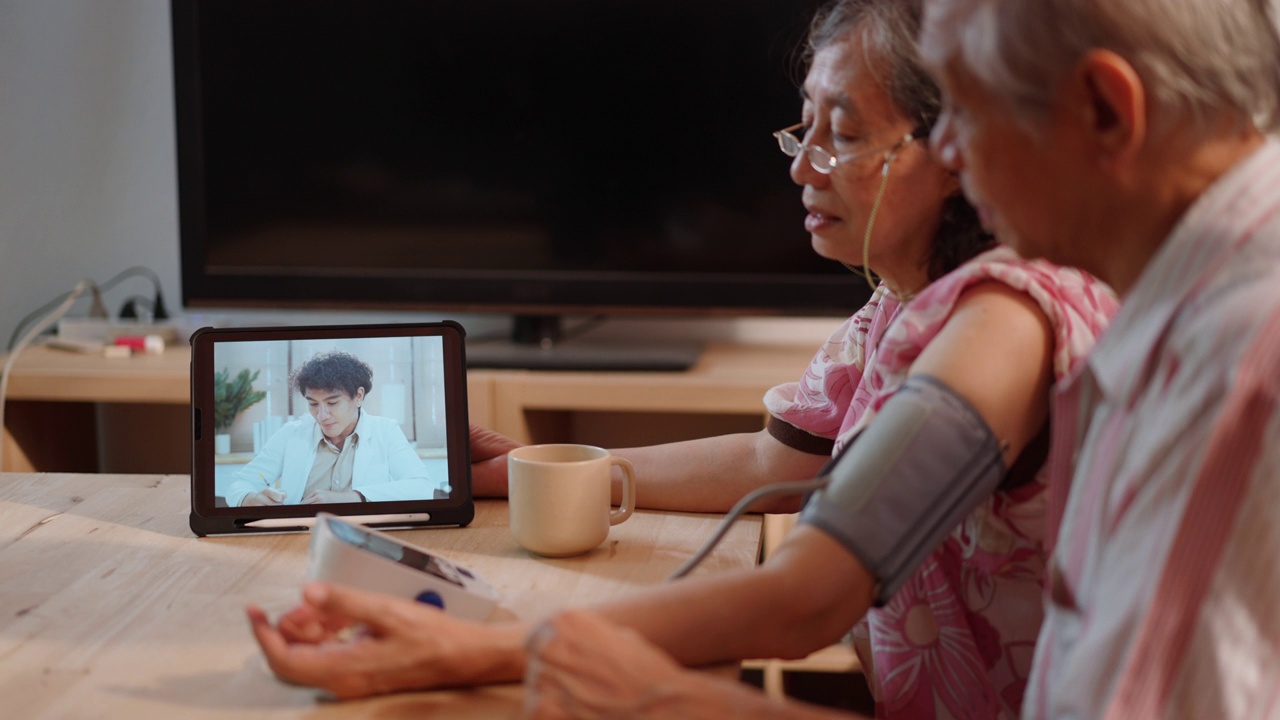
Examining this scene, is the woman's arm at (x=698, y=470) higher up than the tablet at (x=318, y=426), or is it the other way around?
the tablet at (x=318, y=426)

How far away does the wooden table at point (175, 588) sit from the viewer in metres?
0.79

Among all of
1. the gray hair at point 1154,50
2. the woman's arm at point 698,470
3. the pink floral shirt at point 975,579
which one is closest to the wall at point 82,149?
the woman's arm at point 698,470

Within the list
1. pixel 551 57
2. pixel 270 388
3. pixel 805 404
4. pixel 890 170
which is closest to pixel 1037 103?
pixel 890 170

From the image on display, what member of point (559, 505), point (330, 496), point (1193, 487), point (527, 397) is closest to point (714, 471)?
point (559, 505)

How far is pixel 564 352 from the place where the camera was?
2.54 metres

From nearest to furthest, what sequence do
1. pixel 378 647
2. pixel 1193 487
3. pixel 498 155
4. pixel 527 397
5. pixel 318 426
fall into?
pixel 1193 487, pixel 378 647, pixel 318 426, pixel 527 397, pixel 498 155

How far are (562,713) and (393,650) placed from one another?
138mm

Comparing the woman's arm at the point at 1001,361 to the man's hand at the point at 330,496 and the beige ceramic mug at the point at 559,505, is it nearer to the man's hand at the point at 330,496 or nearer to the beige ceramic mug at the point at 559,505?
the beige ceramic mug at the point at 559,505

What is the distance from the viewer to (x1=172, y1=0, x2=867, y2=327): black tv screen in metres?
2.43

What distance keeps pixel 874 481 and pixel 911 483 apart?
0.03 metres

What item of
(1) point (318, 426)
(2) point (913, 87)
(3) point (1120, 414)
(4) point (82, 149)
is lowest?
(1) point (318, 426)

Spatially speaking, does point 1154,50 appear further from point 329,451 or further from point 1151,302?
point 329,451

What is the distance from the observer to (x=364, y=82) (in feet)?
8.16

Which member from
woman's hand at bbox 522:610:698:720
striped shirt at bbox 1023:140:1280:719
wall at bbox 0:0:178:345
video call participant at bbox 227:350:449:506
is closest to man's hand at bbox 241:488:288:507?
video call participant at bbox 227:350:449:506
